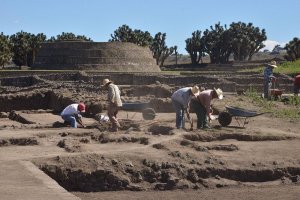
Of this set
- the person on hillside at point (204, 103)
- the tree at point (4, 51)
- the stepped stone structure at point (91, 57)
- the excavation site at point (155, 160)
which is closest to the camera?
the excavation site at point (155, 160)

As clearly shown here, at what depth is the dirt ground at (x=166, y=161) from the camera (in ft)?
28.1

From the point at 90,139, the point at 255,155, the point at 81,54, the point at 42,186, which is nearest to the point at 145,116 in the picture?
the point at 90,139

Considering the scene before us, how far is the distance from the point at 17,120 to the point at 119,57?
31.0 m

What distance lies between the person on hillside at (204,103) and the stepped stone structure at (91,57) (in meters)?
34.1

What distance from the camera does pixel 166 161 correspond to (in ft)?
30.4

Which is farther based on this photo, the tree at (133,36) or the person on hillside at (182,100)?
the tree at (133,36)

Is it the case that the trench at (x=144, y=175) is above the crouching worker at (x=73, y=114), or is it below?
below

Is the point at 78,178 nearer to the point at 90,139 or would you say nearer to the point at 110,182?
the point at 110,182

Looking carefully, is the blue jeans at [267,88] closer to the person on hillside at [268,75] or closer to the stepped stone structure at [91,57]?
the person on hillside at [268,75]

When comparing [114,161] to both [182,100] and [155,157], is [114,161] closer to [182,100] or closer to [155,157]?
[155,157]

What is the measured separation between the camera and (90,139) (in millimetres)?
11766

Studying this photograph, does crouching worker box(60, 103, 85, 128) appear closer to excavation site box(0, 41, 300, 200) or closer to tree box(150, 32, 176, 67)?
excavation site box(0, 41, 300, 200)

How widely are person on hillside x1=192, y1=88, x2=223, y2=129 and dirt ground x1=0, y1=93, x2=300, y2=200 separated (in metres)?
0.53

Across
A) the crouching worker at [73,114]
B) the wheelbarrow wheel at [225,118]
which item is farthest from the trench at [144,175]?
the crouching worker at [73,114]
